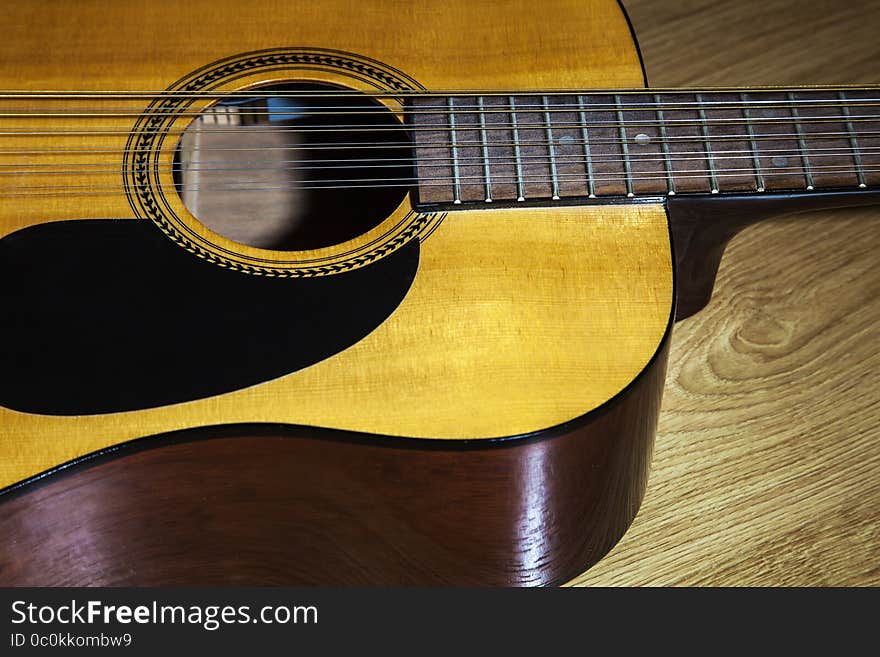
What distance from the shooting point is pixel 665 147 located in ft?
2.67

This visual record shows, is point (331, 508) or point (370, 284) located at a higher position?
point (370, 284)

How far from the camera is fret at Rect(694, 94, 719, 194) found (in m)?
0.80

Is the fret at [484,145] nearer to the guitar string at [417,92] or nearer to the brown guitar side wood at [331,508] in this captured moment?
the guitar string at [417,92]

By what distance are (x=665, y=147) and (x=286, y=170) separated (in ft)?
1.22

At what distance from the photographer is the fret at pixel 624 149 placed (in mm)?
794

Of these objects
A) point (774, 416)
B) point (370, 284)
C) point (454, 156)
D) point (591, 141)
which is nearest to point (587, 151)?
point (591, 141)

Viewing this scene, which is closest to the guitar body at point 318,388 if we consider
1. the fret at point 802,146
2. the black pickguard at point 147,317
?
the black pickguard at point 147,317

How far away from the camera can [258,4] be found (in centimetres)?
90

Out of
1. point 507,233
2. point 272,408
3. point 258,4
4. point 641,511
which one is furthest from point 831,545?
point 258,4

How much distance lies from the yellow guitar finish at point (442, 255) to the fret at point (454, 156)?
0.02 meters

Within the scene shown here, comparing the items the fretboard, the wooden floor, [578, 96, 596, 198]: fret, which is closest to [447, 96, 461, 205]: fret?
the fretboard

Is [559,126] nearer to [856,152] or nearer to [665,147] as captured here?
[665,147]

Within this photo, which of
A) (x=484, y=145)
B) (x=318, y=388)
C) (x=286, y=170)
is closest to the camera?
(x=318, y=388)

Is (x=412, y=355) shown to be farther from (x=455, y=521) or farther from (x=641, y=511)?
(x=641, y=511)
